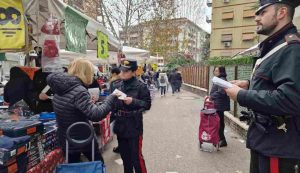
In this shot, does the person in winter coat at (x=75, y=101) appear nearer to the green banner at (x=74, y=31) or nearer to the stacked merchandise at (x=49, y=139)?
the stacked merchandise at (x=49, y=139)

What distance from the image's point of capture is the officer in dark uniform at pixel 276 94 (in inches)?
76.1

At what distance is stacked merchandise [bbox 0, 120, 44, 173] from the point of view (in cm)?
267

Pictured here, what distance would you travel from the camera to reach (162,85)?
19.6 metres

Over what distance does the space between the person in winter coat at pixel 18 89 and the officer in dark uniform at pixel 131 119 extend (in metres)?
1.87

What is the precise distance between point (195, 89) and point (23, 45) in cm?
1959

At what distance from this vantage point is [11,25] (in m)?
3.79

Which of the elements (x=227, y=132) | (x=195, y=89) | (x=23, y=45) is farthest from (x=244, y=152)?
(x=195, y=89)

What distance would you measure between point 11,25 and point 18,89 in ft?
4.46

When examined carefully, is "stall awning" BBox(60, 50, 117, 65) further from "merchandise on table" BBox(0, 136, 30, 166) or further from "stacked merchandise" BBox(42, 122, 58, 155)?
"merchandise on table" BBox(0, 136, 30, 166)

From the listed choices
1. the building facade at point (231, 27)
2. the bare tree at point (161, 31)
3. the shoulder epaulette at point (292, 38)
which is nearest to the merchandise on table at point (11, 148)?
the shoulder epaulette at point (292, 38)

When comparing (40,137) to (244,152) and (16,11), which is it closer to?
(16,11)

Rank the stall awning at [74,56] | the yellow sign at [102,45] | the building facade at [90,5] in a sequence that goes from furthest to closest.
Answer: the building facade at [90,5], the stall awning at [74,56], the yellow sign at [102,45]

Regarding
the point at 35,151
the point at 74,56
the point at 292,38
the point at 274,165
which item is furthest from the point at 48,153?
the point at 74,56

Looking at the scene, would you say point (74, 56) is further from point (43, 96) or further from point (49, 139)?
point (49, 139)
